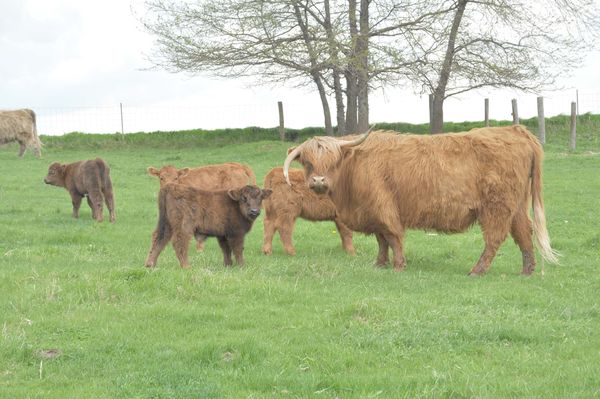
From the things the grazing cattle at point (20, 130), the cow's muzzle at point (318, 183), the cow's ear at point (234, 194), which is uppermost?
the grazing cattle at point (20, 130)

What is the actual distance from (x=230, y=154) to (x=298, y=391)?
26.8 m

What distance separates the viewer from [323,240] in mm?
15680

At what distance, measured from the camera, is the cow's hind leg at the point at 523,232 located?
477 inches

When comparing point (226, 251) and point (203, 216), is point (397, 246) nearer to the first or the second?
point (226, 251)

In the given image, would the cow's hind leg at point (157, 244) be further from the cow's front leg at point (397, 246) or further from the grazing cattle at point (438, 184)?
the cow's front leg at point (397, 246)

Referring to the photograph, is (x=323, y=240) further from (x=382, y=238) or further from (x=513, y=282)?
(x=513, y=282)

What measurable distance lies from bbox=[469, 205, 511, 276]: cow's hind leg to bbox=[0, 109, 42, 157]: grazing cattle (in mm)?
25855

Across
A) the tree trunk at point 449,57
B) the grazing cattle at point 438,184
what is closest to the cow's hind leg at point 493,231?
the grazing cattle at point 438,184

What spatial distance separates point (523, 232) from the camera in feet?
40.1

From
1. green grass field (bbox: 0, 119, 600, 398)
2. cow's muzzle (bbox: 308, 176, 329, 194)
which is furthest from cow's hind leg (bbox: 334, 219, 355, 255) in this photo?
cow's muzzle (bbox: 308, 176, 329, 194)

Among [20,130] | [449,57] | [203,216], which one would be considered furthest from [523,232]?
[20,130]

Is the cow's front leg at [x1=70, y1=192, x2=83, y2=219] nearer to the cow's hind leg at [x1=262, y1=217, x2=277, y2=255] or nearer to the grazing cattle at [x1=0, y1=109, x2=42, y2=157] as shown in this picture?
the cow's hind leg at [x1=262, y1=217, x2=277, y2=255]

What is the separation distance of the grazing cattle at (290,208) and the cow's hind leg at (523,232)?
109 inches

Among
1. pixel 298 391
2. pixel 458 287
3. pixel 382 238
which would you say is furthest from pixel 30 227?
pixel 298 391
